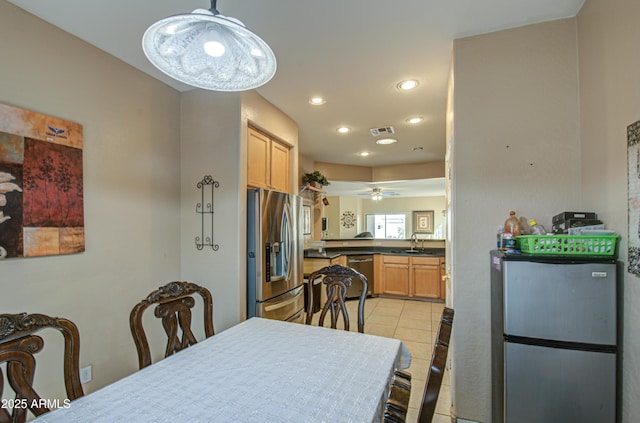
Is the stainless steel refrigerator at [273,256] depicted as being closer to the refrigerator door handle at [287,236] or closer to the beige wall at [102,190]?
the refrigerator door handle at [287,236]

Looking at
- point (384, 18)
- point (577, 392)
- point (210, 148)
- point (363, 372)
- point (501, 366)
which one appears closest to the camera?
point (363, 372)

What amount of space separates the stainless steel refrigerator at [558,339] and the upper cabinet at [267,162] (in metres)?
2.12

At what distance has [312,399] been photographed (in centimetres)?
103

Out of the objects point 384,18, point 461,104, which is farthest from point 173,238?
point 461,104

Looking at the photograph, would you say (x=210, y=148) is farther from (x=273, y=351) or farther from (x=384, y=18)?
(x=273, y=351)

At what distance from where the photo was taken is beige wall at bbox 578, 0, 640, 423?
122 centimetres

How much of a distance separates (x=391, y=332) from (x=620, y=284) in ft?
9.07

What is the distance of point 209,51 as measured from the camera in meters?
1.18

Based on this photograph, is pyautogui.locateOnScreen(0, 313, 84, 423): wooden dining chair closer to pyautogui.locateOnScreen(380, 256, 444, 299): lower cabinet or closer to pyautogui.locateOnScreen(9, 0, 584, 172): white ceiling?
pyautogui.locateOnScreen(9, 0, 584, 172): white ceiling

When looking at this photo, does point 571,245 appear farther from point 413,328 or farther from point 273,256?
point 413,328

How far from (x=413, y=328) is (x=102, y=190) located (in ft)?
12.3

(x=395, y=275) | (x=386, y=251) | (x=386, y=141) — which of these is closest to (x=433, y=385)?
(x=386, y=141)

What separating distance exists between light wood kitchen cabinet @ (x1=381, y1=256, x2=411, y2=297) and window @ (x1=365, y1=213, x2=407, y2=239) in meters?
6.43

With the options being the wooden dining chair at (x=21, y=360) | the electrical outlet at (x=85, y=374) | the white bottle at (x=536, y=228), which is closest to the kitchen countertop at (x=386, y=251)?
the electrical outlet at (x=85, y=374)
